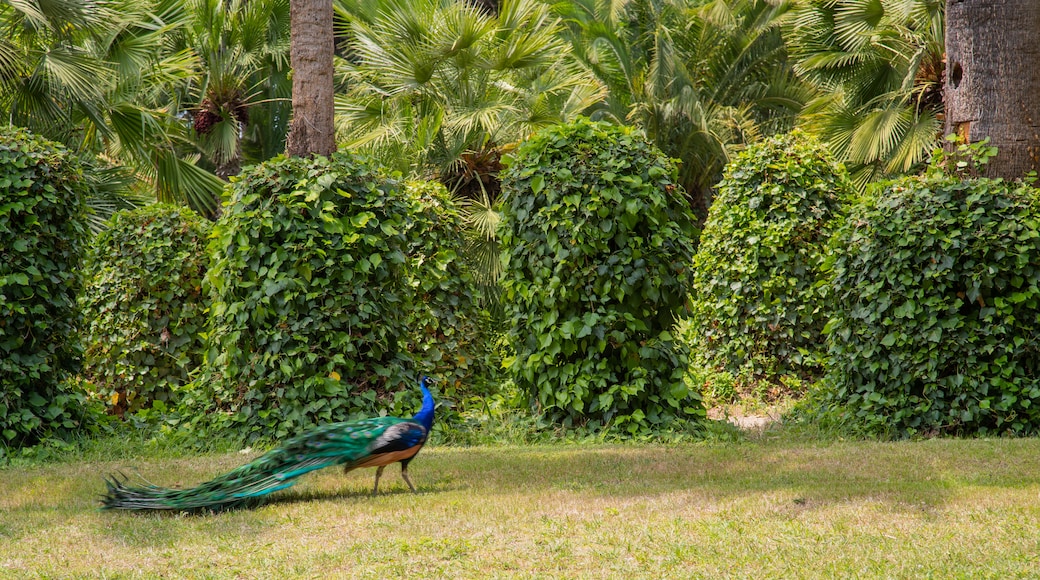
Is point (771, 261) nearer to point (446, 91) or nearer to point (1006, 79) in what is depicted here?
point (1006, 79)

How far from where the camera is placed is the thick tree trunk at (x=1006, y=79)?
759cm

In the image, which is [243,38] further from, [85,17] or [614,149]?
[614,149]

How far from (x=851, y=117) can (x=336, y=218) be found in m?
9.87

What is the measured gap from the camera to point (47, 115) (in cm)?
1122

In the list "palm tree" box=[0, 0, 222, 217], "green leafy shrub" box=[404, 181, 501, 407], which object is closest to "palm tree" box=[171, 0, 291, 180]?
"palm tree" box=[0, 0, 222, 217]

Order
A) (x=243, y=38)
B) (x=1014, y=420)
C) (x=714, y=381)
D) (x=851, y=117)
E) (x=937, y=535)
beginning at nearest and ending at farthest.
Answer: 1. (x=937, y=535)
2. (x=1014, y=420)
3. (x=714, y=381)
4. (x=851, y=117)
5. (x=243, y=38)

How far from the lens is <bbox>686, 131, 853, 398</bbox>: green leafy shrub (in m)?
9.28

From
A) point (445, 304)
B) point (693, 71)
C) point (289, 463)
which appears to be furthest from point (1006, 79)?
point (693, 71)

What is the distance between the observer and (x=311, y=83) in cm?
834

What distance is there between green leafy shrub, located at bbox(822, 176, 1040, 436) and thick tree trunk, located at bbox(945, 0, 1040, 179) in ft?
1.23

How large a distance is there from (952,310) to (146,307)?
6738 mm

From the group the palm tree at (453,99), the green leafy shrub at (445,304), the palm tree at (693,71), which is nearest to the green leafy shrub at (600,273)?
the green leafy shrub at (445,304)

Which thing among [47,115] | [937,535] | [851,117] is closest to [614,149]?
[937,535]

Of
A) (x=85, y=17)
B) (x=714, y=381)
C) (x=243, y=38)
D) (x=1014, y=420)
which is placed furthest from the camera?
(x=243, y=38)
